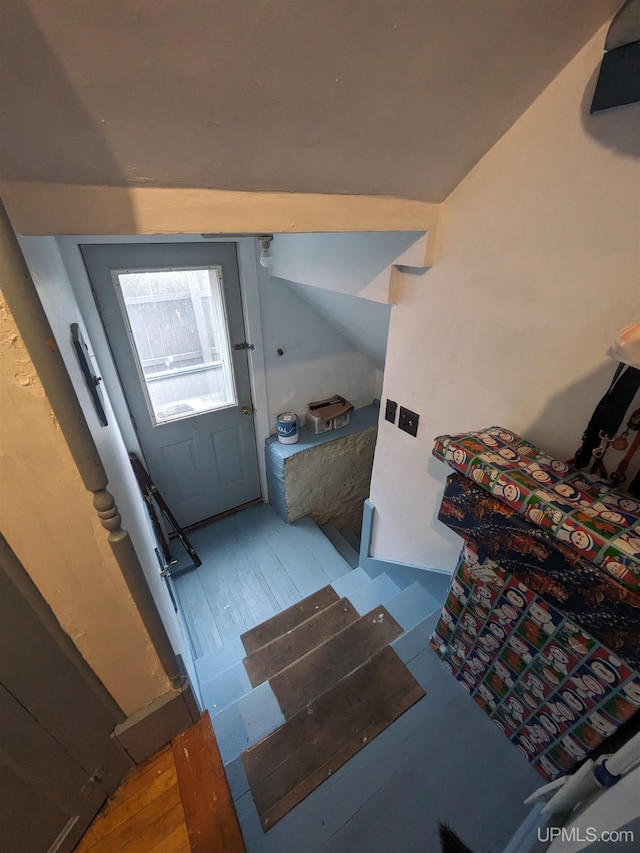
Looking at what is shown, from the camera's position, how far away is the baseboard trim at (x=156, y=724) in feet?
3.15

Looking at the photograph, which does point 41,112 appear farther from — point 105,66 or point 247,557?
point 247,557

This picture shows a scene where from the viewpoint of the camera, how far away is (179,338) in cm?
195

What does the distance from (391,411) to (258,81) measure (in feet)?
3.71

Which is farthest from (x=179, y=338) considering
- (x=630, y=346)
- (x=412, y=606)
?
(x=630, y=346)

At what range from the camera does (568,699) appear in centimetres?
87

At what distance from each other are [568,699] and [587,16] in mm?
1462

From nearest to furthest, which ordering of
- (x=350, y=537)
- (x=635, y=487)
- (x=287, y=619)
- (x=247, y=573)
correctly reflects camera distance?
(x=635, y=487) < (x=287, y=619) < (x=247, y=573) < (x=350, y=537)

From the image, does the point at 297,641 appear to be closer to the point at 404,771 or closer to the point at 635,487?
the point at 404,771

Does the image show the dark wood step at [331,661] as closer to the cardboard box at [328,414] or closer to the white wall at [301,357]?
the cardboard box at [328,414]

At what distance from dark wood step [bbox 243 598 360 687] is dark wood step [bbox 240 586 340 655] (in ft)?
0.22

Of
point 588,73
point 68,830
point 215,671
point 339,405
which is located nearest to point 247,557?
point 215,671

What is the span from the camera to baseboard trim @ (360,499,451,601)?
1.53 m

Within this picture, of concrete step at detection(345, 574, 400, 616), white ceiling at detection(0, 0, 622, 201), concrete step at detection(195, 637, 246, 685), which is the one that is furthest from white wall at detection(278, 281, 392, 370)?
concrete step at detection(195, 637, 246, 685)

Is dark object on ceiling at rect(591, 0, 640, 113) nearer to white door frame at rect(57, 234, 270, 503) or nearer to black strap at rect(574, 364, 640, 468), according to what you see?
black strap at rect(574, 364, 640, 468)
